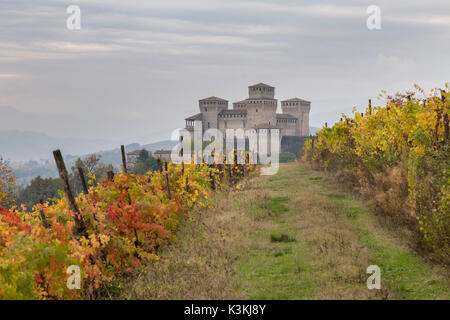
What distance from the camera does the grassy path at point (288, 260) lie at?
20.8 ft

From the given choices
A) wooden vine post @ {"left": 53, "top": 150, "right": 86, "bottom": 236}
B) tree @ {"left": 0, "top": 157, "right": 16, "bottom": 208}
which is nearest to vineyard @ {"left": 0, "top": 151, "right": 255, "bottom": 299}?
wooden vine post @ {"left": 53, "top": 150, "right": 86, "bottom": 236}

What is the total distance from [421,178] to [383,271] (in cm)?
241

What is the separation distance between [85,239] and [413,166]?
20.1ft

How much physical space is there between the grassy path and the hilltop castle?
7667cm

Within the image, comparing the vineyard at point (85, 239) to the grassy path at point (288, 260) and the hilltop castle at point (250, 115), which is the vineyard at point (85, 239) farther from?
the hilltop castle at point (250, 115)

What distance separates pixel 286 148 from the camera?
302 ft

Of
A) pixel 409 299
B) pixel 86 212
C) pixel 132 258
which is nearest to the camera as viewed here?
pixel 409 299

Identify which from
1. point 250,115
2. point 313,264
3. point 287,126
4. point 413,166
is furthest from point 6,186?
point 287,126

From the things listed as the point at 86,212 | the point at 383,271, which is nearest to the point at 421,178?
the point at 383,271

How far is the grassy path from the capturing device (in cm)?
634

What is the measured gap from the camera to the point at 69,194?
20.9 ft

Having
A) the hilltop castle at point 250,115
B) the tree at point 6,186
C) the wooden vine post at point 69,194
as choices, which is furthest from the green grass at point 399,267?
the hilltop castle at point 250,115

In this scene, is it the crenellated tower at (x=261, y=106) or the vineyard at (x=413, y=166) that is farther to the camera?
the crenellated tower at (x=261, y=106)
